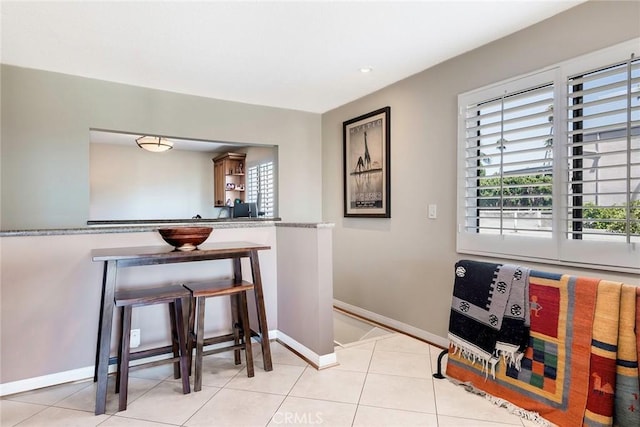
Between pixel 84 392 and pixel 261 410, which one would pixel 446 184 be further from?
pixel 84 392

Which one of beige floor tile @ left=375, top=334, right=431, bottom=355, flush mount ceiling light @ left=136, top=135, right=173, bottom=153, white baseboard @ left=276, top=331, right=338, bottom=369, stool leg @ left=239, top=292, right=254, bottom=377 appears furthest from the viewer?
flush mount ceiling light @ left=136, top=135, right=173, bottom=153

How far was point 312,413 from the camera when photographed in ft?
6.14

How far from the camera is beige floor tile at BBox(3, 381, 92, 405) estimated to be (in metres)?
2.04

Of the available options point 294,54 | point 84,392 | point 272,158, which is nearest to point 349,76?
point 294,54

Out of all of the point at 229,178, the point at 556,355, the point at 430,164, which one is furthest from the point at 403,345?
the point at 229,178

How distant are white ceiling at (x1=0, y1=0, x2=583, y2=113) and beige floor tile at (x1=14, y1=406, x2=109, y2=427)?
2.27 meters

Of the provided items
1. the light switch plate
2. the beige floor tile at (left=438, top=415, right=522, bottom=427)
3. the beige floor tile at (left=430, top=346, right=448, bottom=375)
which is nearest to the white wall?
the light switch plate

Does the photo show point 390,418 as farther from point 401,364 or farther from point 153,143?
point 153,143

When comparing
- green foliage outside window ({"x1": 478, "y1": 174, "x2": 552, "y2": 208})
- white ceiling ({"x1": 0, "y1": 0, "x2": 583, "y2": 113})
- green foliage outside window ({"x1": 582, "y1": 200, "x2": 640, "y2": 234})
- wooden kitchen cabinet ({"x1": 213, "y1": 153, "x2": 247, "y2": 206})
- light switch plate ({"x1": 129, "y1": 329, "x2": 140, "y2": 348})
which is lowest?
light switch plate ({"x1": 129, "y1": 329, "x2": 140, "y2": 348})

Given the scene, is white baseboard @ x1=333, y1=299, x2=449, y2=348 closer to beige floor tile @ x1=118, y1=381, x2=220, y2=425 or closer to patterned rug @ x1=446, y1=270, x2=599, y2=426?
patterned rug @ x1=446, y1=270, x2=599, y2=426

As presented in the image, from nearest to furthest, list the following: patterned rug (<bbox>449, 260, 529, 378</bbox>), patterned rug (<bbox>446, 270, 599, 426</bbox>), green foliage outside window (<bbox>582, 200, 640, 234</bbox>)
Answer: patterned rug (<bbox>446, 270, 599, 426</bbox>) < green foliage outside window (<bbox>582, 200, 640, 234</bbox>) < patterned rug (<bbox>449, 260, 529, 378</bbox>)

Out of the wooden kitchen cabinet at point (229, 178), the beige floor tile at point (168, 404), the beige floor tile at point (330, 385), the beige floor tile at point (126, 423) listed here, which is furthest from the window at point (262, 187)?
the beige floor tile at point (126, 423)

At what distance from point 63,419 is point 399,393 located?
184 centimetres

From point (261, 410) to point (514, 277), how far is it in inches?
61.3
